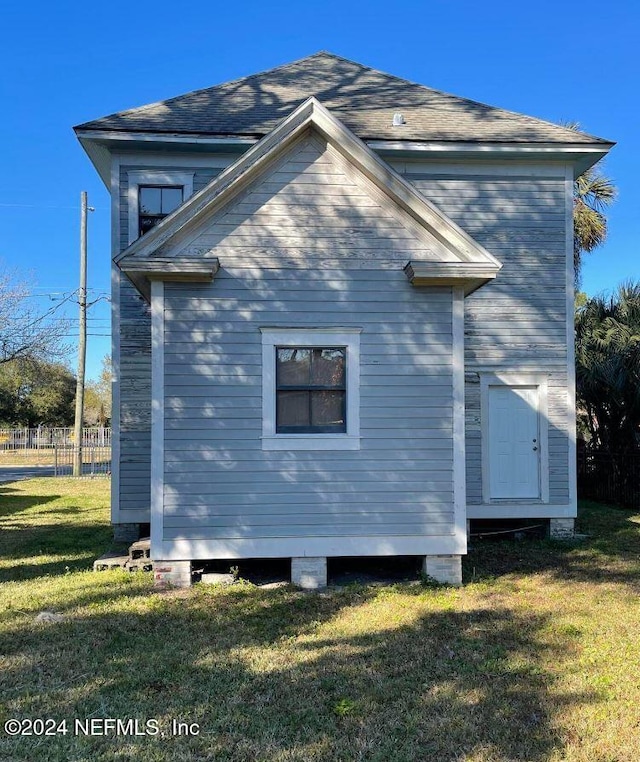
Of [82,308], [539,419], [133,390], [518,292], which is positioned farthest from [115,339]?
[82,308]

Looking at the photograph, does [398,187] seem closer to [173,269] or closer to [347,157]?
[347,157]

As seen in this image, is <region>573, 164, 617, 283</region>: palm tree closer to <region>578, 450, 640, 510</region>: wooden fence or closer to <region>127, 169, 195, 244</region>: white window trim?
<region>578, 450, 640, 510</region>: wooden fence

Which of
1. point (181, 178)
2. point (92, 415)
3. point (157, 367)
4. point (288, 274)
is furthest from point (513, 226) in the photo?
point (92, 415)

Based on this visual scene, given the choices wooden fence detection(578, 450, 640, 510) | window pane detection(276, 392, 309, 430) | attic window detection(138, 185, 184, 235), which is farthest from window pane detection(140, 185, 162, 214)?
wooden fence detection(578, 450, 640, 510)

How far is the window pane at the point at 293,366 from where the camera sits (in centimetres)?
679

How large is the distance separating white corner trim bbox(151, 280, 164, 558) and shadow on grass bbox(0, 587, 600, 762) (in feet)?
2.88

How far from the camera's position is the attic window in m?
9.38

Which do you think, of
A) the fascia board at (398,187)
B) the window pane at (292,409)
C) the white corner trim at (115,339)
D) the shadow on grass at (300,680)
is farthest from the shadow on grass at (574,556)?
the white corner trim at (115,339)

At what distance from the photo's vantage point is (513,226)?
9695 millimetres

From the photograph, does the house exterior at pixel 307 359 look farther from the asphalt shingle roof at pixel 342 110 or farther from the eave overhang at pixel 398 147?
the asphalt shingle roof at pixel 342 110

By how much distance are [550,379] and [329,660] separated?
6664mm

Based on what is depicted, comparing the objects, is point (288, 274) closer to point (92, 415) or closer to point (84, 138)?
point (84, 138)

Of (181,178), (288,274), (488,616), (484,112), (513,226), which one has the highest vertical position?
(484,112)

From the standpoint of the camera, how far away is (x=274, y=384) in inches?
264
